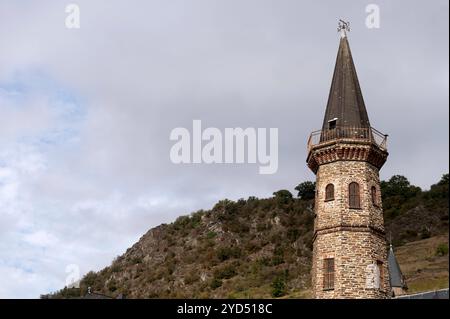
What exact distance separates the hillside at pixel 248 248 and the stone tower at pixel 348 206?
21701mm

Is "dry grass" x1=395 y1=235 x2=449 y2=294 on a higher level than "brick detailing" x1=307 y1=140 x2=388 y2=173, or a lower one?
lower

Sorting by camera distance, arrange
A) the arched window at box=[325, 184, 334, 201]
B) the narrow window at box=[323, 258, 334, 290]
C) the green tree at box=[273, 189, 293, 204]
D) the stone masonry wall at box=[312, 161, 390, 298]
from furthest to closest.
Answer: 1. the green tree at box=[273, 189, 293, 204]
2. the arched window at box=[325, 184, 334, 201]
3. the narrow window at box=[323, 258, 334, 290]
4. the stone masonry wall at box=[312, 161, 390, 298]

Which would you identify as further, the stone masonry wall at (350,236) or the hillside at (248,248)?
the hillside at (248,248)

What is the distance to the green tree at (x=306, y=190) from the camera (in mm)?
93438

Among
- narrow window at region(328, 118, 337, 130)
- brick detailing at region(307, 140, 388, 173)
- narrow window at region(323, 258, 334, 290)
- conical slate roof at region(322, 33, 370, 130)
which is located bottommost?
narrow window at region(323, 258, 334, 290)

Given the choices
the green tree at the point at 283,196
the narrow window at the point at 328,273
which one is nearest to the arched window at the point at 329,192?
the narrow window at the point at 328,273

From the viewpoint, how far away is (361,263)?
28.8m

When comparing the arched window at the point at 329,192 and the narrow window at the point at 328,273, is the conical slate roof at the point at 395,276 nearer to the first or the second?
the narrow window at the point at 328,273

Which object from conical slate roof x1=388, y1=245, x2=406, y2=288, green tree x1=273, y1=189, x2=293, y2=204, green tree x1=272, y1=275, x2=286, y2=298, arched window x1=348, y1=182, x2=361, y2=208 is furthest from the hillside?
arched window x1=348, y1=182, x2=361, y2=208

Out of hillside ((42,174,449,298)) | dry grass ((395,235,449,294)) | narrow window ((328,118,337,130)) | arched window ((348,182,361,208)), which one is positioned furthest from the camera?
hillside ((42,174,449,298))

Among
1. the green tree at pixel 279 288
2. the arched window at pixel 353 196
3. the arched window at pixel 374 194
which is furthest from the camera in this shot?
the green tree at pixel 279 288

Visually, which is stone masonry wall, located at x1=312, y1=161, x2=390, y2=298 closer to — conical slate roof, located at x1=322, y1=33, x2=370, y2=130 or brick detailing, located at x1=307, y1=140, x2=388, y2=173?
brick detailing, located at x1=307, y1=140, x2=388, y2=173

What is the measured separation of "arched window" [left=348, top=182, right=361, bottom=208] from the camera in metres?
30.2
